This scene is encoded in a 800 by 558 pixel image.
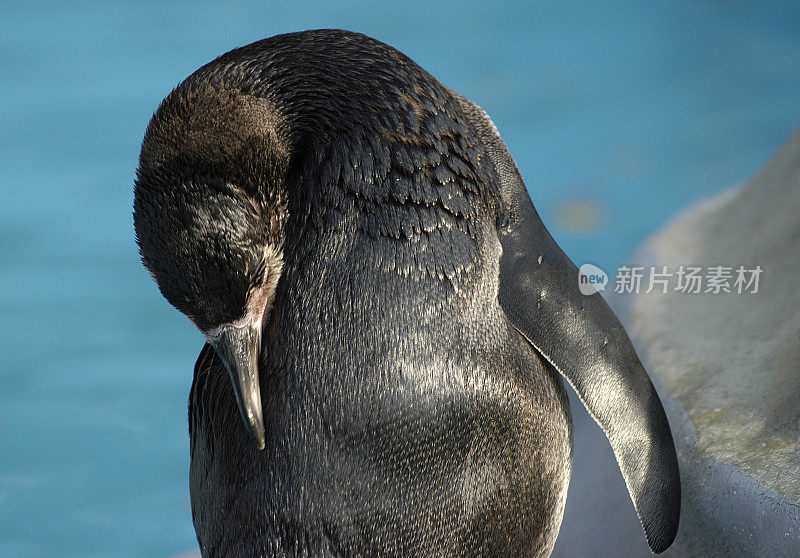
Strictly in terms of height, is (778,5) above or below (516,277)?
above

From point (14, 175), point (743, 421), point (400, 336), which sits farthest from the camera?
point (14, 175)

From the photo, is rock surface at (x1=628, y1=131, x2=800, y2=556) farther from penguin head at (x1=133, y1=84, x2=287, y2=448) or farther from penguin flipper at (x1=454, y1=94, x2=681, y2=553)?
penguin head at (x1=133, y1=84, x2=287, y2=448)

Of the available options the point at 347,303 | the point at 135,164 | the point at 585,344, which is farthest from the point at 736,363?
the point at 135,164

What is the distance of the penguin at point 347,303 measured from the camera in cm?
135

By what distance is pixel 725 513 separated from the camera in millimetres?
1873

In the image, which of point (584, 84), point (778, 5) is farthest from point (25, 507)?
point (778, 5)

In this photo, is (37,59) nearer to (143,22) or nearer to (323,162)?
(143,22)

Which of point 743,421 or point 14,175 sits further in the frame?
point 14,175

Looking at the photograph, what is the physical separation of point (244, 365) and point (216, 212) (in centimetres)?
23

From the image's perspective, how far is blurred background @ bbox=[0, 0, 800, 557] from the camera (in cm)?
283

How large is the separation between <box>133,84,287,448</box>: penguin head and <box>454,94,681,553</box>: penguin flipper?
0.42 meters

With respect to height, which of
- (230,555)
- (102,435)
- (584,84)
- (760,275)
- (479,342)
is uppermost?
(584,84)

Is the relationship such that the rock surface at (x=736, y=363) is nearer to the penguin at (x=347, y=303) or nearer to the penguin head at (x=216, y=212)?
the penguin at (x=347, y=303)

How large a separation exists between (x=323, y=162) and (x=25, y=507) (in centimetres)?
189
